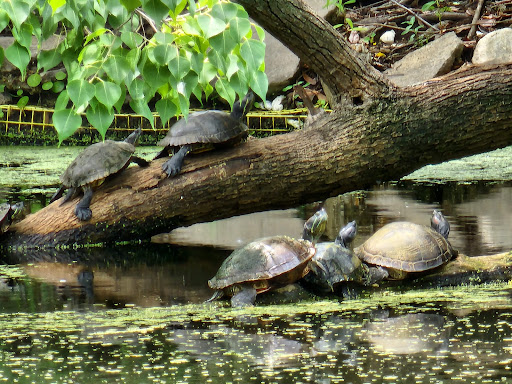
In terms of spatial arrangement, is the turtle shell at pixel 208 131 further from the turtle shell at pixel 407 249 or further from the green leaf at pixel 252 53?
the green leaf at pixel 252 53

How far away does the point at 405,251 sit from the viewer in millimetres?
3826

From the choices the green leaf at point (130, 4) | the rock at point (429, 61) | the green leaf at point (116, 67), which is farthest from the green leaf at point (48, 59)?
the rock at point (429, 61)

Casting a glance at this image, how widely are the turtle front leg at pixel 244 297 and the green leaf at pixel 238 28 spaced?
138 cm

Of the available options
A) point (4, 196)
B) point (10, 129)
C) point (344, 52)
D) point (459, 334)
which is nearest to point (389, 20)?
point (10, 129)

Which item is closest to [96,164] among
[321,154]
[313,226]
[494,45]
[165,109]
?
[321,154]

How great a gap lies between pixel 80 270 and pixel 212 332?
1.67m

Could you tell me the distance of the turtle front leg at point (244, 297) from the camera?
11.5 feet

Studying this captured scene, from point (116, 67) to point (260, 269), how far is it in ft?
4.40

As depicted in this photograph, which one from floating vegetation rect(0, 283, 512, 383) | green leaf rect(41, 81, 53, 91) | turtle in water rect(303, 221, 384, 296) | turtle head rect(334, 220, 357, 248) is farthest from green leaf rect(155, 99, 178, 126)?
green leaf rect(41, 81, 53, 91)

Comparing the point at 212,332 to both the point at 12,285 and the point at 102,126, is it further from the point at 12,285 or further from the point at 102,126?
the point at 12,285

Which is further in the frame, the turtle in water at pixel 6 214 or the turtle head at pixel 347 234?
the turtle in water at pixel 6 214

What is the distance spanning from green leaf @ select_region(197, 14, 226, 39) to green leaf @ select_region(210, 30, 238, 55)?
0.05 meters

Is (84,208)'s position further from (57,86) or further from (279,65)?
(279,65)

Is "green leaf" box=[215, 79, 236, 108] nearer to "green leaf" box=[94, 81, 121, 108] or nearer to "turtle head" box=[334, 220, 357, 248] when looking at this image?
"green leaf" box=[94, 81, 121, 108]
